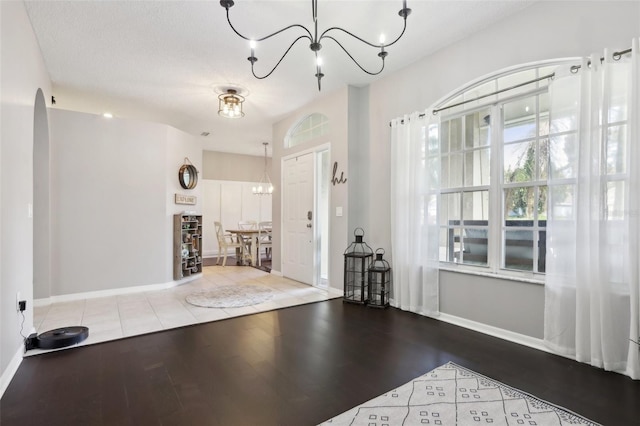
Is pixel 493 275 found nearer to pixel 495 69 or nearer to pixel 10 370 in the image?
pixel 495 69

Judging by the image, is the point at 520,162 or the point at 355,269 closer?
the point at 520,162

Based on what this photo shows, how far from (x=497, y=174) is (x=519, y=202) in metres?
0.33

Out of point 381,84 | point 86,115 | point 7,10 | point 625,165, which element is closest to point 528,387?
point 625,165

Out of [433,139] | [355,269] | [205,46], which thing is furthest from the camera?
[355,269]

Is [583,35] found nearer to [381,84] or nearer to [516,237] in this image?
[516,237]

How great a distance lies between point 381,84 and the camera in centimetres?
429

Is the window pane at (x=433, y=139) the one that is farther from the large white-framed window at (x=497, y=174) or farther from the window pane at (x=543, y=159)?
the window pane at (x=543, y=159)

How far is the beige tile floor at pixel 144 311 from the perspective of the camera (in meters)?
3.28

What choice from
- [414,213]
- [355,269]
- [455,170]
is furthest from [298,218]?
[455,170]

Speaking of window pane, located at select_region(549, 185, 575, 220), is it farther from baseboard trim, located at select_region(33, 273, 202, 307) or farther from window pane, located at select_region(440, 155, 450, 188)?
baseboard trim, located at select_region(33, 273, 202, 307)

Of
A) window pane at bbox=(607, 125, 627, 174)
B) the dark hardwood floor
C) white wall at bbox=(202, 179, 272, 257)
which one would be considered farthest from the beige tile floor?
white wall at bbox=(202, 179, 272, 257)

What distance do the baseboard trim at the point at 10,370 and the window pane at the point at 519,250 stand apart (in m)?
4.04

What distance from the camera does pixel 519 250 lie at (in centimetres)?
301

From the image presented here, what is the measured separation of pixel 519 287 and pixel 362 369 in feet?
5.35
